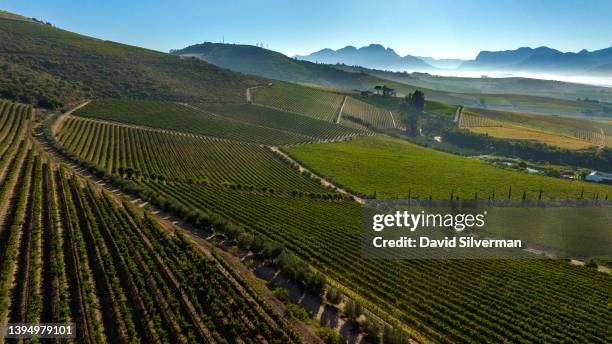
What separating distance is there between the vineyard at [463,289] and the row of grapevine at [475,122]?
146329mm

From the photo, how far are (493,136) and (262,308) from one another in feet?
A: 513

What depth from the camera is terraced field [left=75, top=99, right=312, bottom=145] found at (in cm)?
11575

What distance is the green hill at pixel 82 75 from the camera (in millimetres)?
120688

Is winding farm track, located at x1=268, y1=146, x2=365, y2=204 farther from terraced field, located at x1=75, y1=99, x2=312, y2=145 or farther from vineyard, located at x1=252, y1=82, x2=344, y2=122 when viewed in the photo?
vineyard, located at x1=252, y1=82, x2=344, y2=122

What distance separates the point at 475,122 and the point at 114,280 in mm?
190093

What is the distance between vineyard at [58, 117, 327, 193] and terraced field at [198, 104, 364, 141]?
32.9 m

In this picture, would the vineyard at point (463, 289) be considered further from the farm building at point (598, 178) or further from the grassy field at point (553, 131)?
the grassy field at point (553, 131)

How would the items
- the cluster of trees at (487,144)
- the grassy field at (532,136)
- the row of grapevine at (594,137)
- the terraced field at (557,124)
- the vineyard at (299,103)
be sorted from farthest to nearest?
the terraced field at (557,124) → the vineyard at (299,103) → the row of grapevine at (594,137) → the grassy field at (532,136) → the cluster of trees at (487,144)

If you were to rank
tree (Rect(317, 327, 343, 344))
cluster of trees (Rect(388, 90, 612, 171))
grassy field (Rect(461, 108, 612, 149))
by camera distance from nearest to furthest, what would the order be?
1. tree (Rect(317, 327, 343, 344))
2. cluster of trees (Rect(388, 90, 612, 171))
3. grassy field (Rect(461, 108, 612, 149))

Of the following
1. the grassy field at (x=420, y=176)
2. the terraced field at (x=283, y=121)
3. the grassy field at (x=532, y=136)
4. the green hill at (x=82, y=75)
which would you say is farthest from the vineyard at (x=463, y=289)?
the grassy field at (x=532, y=136)

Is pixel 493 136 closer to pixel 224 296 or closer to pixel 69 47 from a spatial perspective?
pixel 224 296

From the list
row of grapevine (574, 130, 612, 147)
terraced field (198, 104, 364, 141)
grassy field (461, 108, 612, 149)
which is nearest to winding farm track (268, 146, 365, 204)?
terraced field (198, 104, 364, 141)

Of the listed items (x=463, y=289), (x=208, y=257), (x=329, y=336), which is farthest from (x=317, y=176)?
(x=329, y=336)

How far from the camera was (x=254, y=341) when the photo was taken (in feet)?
83.4
